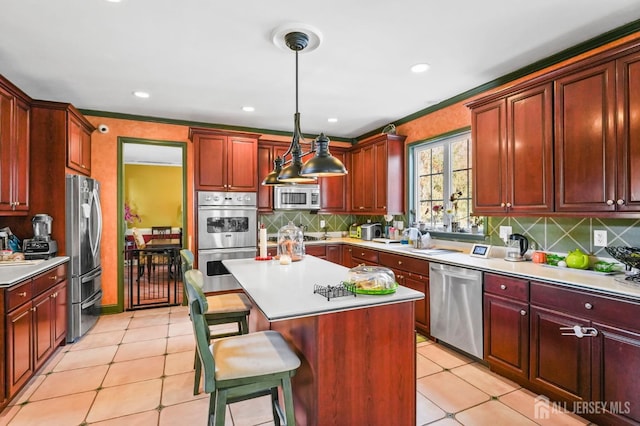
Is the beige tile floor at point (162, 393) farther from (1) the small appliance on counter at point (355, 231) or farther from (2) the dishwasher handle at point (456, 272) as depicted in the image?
(1) the small appliance on counter at point (355, 231)

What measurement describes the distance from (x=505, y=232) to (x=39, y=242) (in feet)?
14.4

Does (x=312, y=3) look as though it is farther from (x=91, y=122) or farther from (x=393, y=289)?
(x=91, y=122)

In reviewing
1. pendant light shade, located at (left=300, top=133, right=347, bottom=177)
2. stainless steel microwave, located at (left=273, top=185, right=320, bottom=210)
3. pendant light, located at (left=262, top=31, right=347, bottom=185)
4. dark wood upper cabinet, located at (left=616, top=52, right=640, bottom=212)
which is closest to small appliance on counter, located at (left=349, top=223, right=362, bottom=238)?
stainless steel microwave, located at (left=273, top=185, right=320, bottom=210)

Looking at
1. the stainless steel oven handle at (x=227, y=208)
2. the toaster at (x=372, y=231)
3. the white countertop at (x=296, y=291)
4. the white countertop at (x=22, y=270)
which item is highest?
the stainless steel oven handle at (x=227, y=208)

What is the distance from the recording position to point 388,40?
8.20 feet

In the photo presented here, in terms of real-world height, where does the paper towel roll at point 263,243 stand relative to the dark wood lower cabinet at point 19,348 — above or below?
above

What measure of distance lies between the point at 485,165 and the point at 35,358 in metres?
4.08

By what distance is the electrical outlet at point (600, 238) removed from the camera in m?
2.49

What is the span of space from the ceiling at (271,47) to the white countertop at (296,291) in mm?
1718

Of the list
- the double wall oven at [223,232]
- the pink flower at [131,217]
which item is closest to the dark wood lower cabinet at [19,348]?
the double wall oven at [223,232]

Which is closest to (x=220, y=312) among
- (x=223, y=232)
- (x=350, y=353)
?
(x=350, y=353)

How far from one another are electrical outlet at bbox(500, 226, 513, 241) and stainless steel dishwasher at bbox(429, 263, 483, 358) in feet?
2.29

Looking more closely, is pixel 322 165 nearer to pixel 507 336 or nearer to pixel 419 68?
pixel 419 68

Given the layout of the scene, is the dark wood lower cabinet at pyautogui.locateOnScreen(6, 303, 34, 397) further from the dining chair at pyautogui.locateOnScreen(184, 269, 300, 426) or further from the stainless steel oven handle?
the stainless steel oven handle
